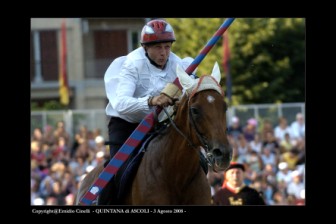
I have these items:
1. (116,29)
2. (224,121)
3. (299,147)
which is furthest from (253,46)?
(224,121)

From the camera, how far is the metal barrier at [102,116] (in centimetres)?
2405

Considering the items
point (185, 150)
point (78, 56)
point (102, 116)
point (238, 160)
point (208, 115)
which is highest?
point (78, 56)

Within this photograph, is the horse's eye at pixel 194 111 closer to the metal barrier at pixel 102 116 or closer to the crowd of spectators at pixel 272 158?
the crowd of spectators at pixel 272 158

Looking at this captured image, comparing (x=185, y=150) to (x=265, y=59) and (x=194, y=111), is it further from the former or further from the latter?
(x=265, y=59)

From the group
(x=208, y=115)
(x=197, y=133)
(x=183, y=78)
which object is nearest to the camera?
(x=208, y=115)

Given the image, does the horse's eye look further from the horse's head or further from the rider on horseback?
the rider on horseback

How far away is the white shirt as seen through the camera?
34.8ft

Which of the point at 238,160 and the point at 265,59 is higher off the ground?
the point at 265,59

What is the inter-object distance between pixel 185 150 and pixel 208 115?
0.65 metres

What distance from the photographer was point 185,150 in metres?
10.2

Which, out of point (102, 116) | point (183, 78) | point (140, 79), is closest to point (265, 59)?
point (102, 116)
